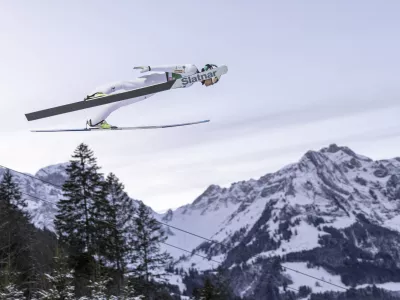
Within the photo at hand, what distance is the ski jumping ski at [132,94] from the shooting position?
38.4 feet

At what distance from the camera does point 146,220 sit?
144ft

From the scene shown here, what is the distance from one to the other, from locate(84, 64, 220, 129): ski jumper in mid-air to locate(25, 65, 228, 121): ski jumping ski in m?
0.10

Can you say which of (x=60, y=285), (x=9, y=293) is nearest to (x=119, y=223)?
(x=60, y=285)

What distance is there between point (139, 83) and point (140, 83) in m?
0.02

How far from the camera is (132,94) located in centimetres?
1187

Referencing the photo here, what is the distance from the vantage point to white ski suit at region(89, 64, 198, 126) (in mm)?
11836

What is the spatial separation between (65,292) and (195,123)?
11.3 meters

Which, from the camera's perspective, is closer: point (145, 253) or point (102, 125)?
point (102, 125)

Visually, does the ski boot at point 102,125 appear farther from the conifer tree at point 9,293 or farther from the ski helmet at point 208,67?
the conifer tree at point 9,293

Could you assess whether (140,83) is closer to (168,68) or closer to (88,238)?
(168,68)

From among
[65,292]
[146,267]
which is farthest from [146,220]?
[65,292]

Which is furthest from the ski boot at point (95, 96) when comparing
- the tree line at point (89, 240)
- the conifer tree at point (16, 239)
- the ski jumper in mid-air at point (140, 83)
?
the conifer tree at point (16, 239)

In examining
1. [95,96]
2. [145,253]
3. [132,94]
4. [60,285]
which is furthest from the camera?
[145,253]

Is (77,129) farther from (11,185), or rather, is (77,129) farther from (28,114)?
(11,185)
